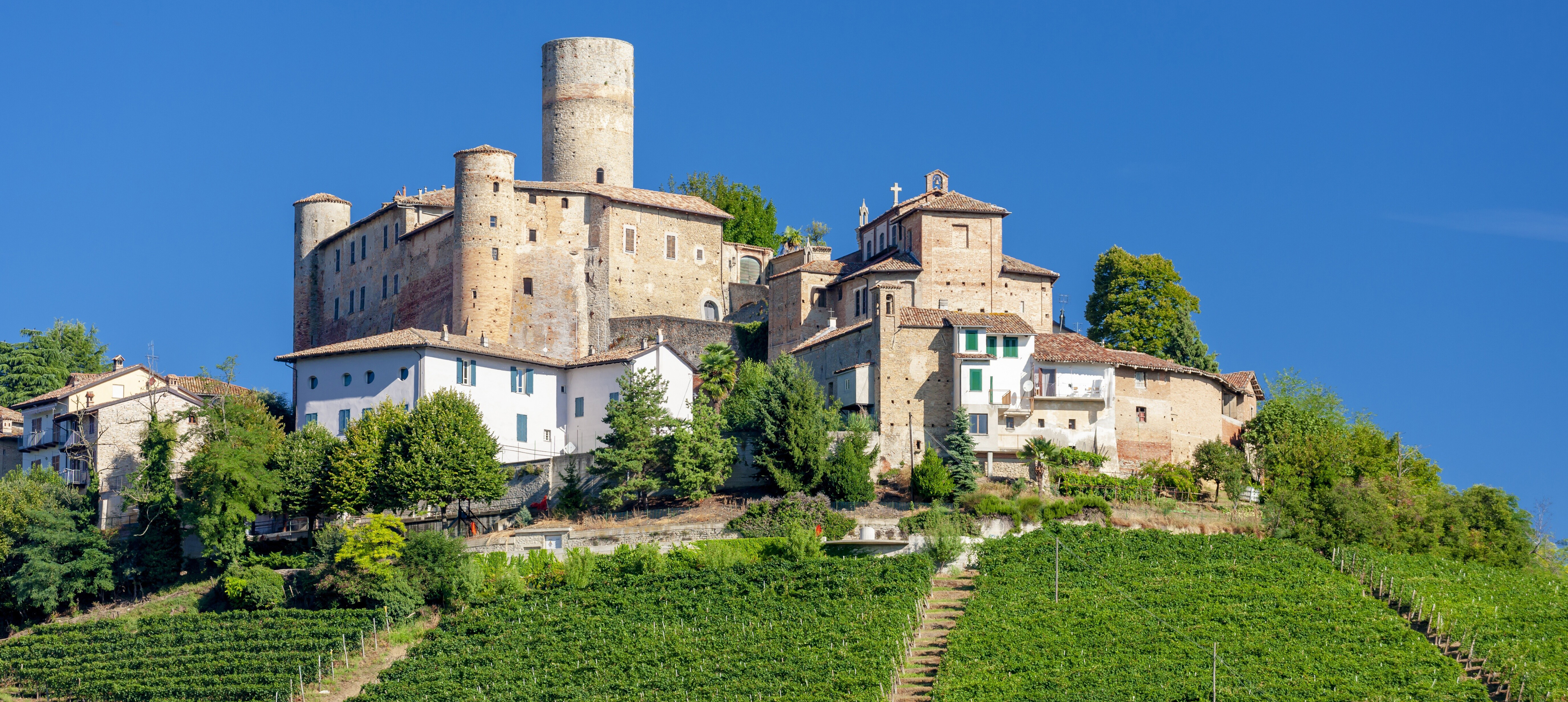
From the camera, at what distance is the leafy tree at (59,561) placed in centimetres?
5953

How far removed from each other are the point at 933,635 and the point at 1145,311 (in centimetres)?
2664

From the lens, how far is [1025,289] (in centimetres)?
7019

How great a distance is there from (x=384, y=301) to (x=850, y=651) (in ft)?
122

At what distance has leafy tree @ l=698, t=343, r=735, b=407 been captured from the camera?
6838 centimetres

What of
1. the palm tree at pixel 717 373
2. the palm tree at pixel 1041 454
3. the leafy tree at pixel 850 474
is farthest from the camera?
the palm tree at pixel 717 373

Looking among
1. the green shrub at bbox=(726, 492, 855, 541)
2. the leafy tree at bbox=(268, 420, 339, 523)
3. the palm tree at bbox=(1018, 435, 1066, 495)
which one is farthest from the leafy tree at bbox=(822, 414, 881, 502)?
the leafy tree at bbox=(268, 420, 339, 523)

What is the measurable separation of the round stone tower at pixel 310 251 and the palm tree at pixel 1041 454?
119 feet

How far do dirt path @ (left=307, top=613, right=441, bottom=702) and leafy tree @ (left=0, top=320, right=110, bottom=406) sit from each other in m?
32.7

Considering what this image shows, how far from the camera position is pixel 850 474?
190 ft

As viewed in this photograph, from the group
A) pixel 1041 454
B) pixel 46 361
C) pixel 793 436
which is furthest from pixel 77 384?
pixel 1041 454

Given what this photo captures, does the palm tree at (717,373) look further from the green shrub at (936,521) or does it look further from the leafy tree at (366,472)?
the green shrub at (936,521)

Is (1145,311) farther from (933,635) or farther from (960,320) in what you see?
(933,635)

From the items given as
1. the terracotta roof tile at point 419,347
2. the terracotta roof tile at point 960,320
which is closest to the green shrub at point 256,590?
the terracotta roof tile at point 419,347

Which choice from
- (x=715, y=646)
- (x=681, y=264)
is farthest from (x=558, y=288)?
(x=715, y=646)
